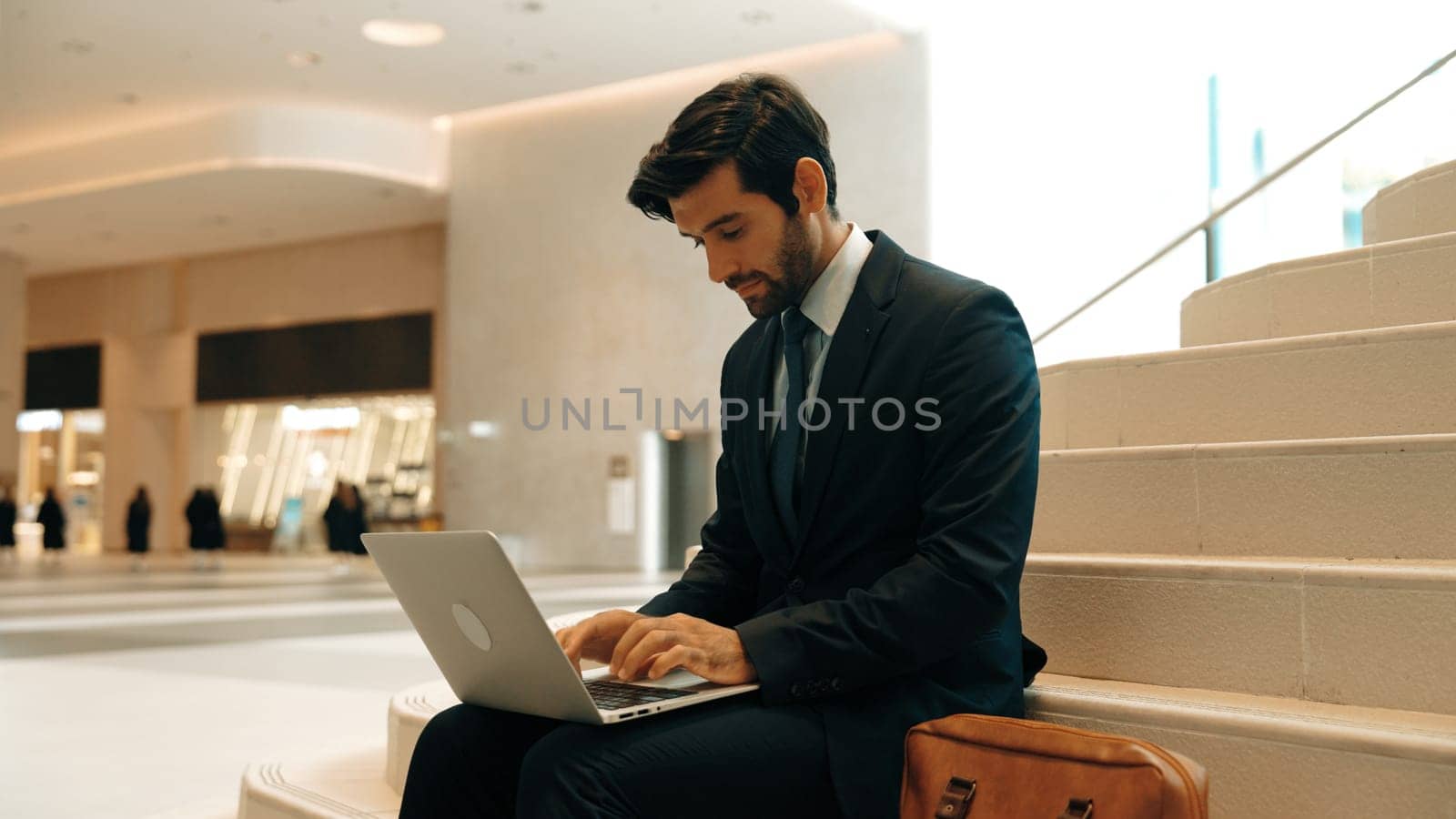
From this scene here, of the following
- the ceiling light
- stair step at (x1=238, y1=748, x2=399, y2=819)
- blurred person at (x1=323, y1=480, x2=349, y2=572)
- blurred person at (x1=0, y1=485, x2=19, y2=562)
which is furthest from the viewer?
blurred person at (x1=0, y1=485, x2=19, y2=562)

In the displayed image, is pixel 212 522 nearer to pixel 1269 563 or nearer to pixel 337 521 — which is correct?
pixel 337 521

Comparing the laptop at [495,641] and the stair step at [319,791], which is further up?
the laptop at [495,641]

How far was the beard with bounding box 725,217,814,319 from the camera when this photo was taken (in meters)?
2.27

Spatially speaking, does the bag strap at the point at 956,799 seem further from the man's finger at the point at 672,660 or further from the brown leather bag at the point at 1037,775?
the man's finger at the point at 672,660

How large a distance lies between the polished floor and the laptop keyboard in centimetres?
228

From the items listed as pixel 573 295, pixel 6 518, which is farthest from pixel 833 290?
pixel 6 518

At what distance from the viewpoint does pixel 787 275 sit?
2289mm

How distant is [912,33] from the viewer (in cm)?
1705

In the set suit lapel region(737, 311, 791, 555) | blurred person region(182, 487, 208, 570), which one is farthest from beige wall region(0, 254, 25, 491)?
suit lapel region(737, 311, 791, 555)

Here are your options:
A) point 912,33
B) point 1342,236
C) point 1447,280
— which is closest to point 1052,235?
point 912,33

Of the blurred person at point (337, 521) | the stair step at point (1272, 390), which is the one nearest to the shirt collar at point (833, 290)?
the stair step at point (1272, 390)

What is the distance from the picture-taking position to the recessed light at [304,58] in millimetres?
17359

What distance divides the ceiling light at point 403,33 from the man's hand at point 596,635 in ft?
50.8

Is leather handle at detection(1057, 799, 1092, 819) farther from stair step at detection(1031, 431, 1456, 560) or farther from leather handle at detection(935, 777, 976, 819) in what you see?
stair step at detection(1031, 431, 1456, 560)
